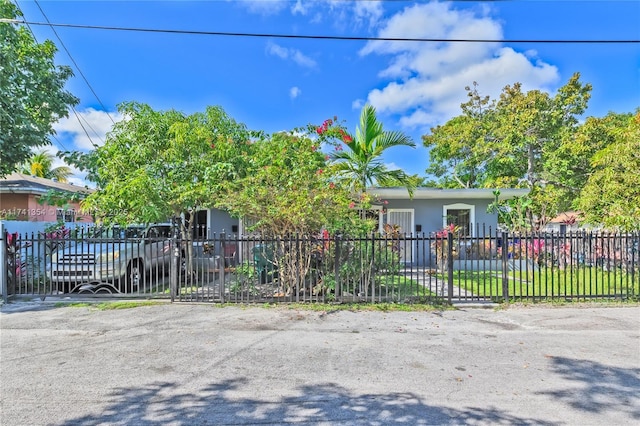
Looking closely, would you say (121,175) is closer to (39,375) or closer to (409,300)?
(39,375)

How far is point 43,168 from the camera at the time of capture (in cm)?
2750

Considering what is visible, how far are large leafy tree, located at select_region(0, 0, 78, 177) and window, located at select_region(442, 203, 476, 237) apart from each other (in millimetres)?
13418

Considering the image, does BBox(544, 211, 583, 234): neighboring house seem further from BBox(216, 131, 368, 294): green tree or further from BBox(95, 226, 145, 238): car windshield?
BBox(95, 226, 145, 238): car windshield

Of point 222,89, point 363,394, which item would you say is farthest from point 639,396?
point 222,89

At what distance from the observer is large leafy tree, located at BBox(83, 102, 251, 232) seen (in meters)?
8.47

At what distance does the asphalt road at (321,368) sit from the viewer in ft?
10.4

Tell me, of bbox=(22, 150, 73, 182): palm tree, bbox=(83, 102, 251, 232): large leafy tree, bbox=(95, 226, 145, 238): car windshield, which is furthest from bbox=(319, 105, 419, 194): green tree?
bbox=(22, 150, 73, 182): palm tree

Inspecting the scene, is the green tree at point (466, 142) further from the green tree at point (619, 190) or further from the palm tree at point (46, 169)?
the palm tree at point (46, 169)

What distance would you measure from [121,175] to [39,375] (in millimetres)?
6207

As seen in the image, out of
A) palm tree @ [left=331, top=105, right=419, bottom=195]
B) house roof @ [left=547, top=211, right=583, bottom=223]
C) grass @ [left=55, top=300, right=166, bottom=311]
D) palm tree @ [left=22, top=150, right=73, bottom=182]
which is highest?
palm tree @ [left=22, top=150, right=73, bottom=182]

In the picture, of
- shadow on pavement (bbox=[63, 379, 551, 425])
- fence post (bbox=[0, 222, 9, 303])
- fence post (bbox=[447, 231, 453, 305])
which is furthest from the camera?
fence post (bbox=[0, 222, 9, 303])

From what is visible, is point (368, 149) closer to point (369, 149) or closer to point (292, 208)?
point (369, 149)

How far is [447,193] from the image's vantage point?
13.2 meters

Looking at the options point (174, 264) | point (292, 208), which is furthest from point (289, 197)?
point (174, 264)
